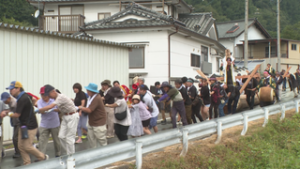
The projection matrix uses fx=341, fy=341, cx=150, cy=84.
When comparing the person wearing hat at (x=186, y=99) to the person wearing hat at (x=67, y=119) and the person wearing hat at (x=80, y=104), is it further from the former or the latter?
the person wearing hat at (x=67, y=119)

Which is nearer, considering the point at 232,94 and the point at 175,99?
the point at 175,99

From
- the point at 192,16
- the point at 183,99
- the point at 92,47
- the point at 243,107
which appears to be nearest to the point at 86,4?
the point at 192,16

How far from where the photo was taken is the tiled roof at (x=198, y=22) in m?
24.8

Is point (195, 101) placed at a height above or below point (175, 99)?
below

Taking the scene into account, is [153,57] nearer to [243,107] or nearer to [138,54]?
[138,54]

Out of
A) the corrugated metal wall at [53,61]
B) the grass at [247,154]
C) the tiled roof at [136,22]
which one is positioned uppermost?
the tiled roof at [136,22]

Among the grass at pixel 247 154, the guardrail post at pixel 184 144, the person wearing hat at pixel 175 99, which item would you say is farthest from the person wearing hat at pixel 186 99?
the guardrail post at pixel 184 144

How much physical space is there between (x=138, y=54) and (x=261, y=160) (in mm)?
13267

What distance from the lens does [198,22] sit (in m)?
25.4

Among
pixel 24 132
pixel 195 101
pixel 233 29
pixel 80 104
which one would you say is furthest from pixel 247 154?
pixel 233 29

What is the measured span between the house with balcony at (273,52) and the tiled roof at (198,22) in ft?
63.3

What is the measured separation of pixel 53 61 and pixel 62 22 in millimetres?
14483

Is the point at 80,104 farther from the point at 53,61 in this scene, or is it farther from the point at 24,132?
the point at 53,61

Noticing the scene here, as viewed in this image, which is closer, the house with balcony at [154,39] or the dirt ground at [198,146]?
the dirt ground at [198,146]
